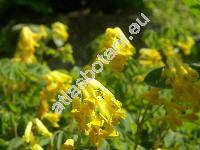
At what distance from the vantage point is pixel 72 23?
280 inches

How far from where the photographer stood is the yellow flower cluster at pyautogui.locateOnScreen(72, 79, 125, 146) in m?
2.01

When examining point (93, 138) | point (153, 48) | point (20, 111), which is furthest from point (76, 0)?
point (93, 138)

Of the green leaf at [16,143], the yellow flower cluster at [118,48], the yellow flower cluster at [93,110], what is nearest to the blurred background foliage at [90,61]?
the green leaf at [16,143]

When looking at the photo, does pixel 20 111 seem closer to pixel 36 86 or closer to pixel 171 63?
pixel 36 86

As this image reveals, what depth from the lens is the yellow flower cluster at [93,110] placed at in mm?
2010

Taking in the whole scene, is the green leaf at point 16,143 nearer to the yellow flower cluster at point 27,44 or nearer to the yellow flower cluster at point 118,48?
the yellow flower cluster at point 118,48

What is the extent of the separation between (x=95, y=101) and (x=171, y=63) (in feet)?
1.90

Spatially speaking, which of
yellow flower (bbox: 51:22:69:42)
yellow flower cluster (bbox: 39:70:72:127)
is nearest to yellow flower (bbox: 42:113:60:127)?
yellow flower cluster (bbox: 39:70:72:127)

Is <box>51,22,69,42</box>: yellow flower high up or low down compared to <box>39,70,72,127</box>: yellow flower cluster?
up

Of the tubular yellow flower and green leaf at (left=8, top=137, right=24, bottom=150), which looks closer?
green leaf at (left=8, top=137, right=24, bottom=150)

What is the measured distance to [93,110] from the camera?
202 cm

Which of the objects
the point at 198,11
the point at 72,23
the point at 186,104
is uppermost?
the point at 72,23

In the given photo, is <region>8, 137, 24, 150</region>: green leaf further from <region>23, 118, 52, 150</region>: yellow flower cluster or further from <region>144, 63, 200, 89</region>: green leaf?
<region>144, 63, 200, 89</region>: green leaf

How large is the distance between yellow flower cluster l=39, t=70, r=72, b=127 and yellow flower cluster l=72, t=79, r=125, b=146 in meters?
0.85
